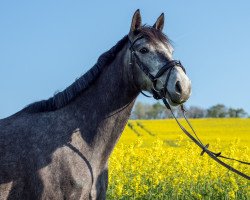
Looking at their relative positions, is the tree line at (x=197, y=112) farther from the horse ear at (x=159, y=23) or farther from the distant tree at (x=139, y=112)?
the horse ear at (x=159, y=23)

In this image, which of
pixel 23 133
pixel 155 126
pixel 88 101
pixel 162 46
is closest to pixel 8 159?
pixel 23 133

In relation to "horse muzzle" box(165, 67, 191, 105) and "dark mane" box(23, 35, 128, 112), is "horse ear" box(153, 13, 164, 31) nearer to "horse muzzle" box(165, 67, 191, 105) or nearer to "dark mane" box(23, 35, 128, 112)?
"dark mane" box(23, 35, 128, 112)

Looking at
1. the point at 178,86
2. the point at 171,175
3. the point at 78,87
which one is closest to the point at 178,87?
the point at 178,86

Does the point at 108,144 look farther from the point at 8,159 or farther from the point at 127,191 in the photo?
the point at 127,191

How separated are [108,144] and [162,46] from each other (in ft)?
3.62

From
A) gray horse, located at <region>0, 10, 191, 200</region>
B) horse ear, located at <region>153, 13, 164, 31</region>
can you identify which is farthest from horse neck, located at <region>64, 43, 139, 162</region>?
horse ear, located at <region>153, 13, 164, 31</region>

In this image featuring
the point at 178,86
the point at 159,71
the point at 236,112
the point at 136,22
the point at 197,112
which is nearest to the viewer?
the point at 178,86

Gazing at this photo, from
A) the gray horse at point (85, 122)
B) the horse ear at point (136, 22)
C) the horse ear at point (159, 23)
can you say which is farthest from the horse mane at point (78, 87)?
the horse ear at point (159, 23)

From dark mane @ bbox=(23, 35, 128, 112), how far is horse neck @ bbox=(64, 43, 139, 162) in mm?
72

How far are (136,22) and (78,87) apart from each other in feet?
2.85

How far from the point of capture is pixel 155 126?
149 feet

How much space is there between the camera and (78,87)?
5066 mm

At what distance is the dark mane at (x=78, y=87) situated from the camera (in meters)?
5.07

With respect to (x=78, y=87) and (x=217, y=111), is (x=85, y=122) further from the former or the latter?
(x=217, y=111)
